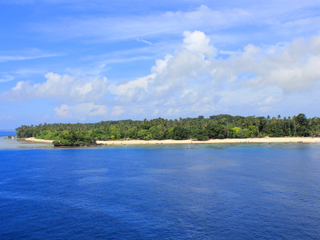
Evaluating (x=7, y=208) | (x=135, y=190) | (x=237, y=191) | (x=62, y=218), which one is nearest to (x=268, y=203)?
(x=237, y=191)

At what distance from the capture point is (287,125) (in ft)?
620

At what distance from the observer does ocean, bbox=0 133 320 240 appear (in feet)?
106

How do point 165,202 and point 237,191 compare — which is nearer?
point 165,202

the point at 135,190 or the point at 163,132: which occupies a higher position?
the point at 163,132

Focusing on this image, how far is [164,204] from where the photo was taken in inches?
1650

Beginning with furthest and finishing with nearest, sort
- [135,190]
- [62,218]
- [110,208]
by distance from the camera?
[135,190]
[110,208]
[62,218]

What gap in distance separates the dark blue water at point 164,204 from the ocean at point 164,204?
114mm

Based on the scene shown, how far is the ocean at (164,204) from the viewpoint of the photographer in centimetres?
3219

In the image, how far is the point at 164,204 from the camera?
137ft

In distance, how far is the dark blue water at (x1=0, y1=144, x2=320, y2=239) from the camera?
32188 millimetres

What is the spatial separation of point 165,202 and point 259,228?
15.7 m

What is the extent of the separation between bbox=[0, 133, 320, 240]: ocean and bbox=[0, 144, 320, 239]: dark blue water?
11 centimetres

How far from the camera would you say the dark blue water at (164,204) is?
106 feet

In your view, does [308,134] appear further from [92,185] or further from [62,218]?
[62,218]
